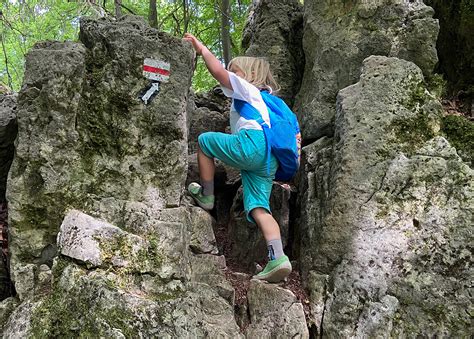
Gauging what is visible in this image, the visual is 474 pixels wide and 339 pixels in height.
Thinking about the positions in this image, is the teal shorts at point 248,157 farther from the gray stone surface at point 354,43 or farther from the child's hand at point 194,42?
the gray stone surface at point 354,43

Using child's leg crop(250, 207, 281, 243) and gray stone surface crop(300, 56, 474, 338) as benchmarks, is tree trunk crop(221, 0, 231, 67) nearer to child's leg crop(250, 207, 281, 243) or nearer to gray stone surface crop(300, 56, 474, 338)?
gray stone surface crop(300, 56, 474, 338)

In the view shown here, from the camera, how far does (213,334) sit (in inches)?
148

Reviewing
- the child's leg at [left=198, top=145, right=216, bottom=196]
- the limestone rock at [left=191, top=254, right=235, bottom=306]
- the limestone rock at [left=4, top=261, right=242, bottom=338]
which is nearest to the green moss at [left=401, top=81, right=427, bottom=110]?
the child's leg at [left=198, top=145, right=216, bottom=196]

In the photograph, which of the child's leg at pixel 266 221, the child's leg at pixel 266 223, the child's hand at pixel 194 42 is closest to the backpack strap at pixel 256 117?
the child's leg at pixel 266 221

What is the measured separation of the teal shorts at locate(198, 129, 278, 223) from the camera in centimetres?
466

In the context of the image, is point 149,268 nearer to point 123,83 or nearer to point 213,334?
point 213,334

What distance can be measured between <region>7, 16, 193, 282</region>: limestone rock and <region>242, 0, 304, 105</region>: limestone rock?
9.69ft

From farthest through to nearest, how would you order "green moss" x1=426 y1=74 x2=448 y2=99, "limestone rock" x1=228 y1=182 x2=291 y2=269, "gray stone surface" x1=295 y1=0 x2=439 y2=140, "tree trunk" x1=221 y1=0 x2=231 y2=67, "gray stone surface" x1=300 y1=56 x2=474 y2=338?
"tree trunk" x1=221 y1=0 x2=231 y2=67
"gray stone surface" x1=295 y1=0 x2=439 y2=140
"green moss" x1=426 y1=74 x2=448 y2=99
"limestone rock" x1=228 y1=182 x2=291 y2=269
"gray stone surface" x1=300 y1=56 x2=474 y2=338

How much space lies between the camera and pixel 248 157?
466 cm

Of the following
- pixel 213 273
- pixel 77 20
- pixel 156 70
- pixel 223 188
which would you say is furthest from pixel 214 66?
pixel 77 20

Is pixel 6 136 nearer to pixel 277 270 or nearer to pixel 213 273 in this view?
pixel 213 273

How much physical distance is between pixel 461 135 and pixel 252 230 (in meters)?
2.67

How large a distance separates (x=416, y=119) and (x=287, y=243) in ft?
6.96

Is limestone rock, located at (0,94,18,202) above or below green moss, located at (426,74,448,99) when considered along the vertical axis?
below
